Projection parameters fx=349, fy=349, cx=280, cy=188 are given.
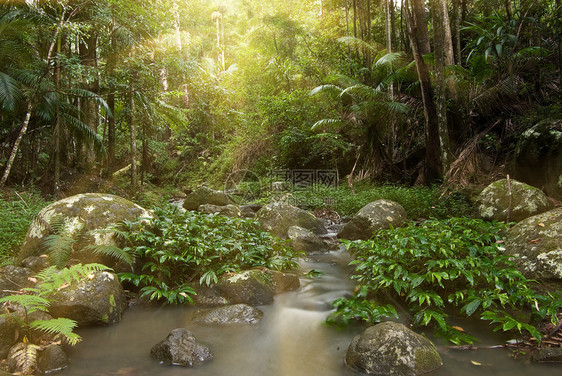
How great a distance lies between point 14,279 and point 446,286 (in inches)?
202

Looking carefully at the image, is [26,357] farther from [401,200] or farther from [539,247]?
[401,200]

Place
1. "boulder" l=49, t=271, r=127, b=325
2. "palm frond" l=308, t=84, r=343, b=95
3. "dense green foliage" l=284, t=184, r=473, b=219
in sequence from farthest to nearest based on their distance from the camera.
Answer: "palm frond" l=308, t=84, r=343, b=95, "dense green foliage" l=284, t=184, r=473, b=219, "boulder" l=49, t=271, r=127, b=325

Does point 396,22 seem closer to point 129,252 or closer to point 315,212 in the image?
point 315,212

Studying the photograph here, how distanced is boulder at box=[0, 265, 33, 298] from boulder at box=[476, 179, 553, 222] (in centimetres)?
709

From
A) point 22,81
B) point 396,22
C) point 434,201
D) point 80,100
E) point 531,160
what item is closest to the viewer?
point 531,160

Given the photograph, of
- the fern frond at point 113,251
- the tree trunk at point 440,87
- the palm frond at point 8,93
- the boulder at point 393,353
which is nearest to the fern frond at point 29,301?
the fern frond at point 113,251

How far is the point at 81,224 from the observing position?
504 centimetres

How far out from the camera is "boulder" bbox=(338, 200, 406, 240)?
7.25m

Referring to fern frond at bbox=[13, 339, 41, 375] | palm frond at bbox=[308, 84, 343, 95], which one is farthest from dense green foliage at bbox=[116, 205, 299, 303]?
palm frond at bbox=[308, 84, 343, 95]

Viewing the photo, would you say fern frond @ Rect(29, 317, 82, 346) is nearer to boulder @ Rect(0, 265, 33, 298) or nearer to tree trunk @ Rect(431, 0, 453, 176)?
boulder @ Rect(0, 265, 33, 298)

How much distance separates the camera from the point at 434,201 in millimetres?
8461

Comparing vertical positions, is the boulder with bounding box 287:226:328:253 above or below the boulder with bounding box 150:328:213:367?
below

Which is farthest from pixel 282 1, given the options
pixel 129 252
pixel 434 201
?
pixel 129 252

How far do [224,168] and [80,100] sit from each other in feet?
26.3
